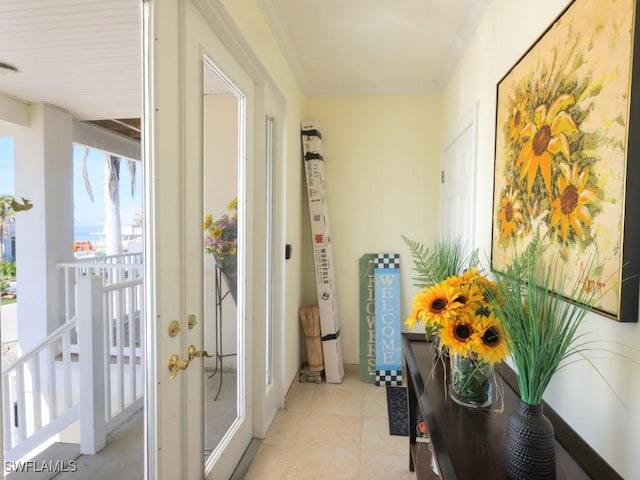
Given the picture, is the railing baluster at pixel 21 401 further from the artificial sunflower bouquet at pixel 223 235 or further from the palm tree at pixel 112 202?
the artificial sunflower bouquet at pixel 223 235

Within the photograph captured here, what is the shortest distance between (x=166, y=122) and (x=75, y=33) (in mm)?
334

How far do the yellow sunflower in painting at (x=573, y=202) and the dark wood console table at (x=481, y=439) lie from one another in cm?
56

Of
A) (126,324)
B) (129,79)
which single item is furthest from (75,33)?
(126,324)

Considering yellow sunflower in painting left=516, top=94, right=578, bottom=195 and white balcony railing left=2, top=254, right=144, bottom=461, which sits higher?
yellow sunflower in painting left=516, top=94, right=578, bottom=195

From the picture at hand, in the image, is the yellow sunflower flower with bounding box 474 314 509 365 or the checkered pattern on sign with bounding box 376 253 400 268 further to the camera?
the checkered pattern on sign with bounding box 376 253 400 268

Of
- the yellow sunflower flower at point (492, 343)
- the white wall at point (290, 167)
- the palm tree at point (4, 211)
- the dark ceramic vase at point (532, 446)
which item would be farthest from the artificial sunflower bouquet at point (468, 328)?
the white wall at point (290, 167)

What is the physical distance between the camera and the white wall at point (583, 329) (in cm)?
81

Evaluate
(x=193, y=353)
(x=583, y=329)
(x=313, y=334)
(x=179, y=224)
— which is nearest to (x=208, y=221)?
(x=179, y=224)

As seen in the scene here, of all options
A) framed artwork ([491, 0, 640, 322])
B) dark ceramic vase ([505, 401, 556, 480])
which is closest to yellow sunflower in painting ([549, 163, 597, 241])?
framed artwork ([491, 0, 640, 322])

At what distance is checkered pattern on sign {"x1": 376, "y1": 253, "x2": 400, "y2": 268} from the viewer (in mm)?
3145

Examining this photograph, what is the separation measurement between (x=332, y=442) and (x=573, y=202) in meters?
1.94

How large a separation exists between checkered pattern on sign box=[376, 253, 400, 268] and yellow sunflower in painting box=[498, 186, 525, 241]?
1.59 m

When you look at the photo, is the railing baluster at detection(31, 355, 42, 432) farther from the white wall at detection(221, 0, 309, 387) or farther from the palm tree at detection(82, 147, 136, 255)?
the white wall at detection(221, 0, 309, 387)

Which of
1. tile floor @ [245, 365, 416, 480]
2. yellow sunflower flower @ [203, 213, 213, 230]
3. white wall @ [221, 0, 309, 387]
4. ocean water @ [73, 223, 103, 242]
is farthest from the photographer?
tile floor @ [245, 365, 416, 480]
